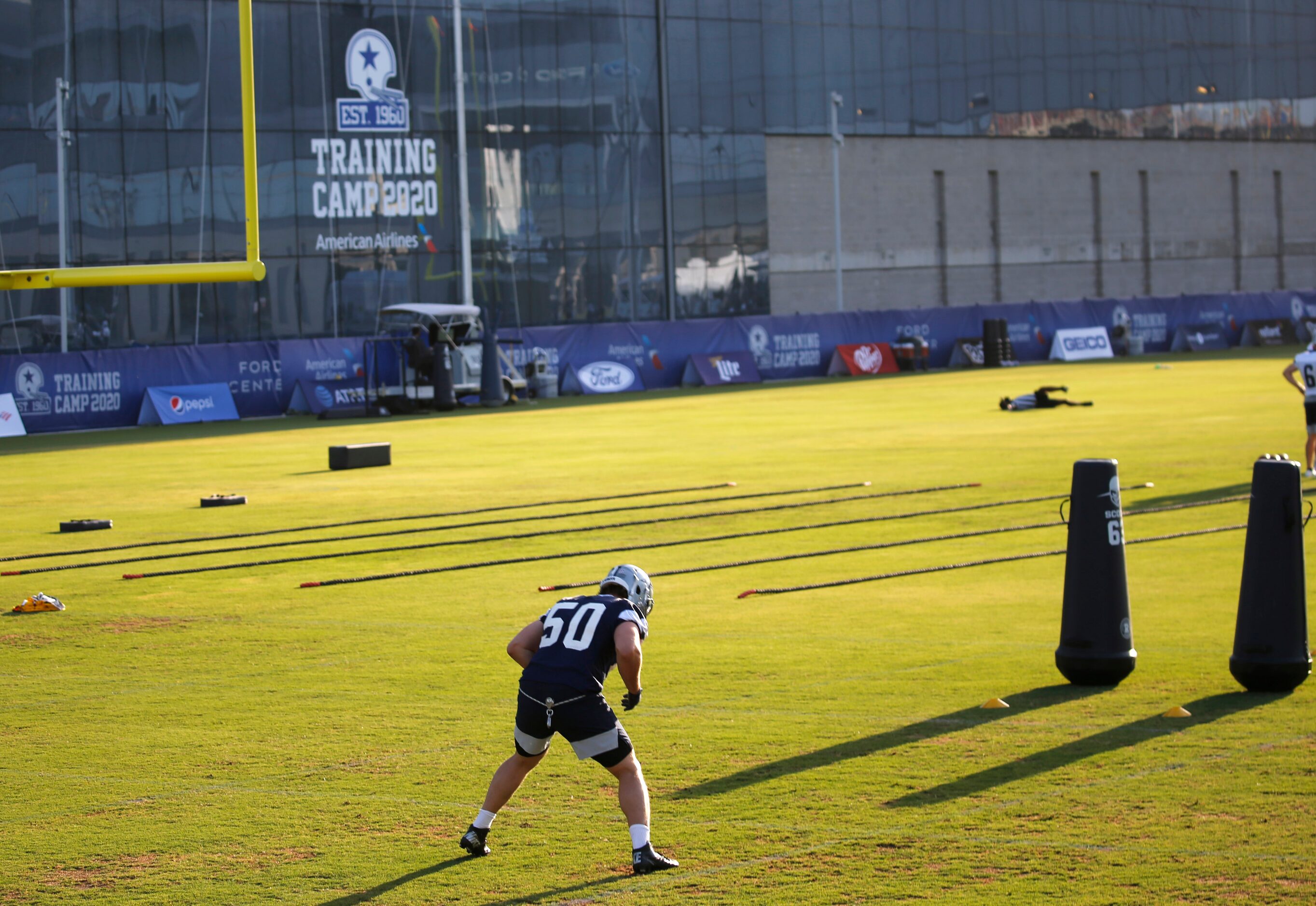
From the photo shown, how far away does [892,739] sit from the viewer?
30.4 ft

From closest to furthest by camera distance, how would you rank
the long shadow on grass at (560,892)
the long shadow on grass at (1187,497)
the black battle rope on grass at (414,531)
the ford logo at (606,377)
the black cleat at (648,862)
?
the long shadow on grass at (560,892)
the black cleat at (648,862)
the black battle rope on grass at (414,531)
the long shadow on grass at (1187,497)
the ford logo at (606,377)

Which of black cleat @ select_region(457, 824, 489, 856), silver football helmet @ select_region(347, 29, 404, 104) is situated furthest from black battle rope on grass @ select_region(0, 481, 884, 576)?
silver football helmet @ select_region(347, 29, 404, 104)

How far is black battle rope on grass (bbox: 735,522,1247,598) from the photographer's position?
14289 mm

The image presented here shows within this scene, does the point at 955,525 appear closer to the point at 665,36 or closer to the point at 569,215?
the point at 569,215

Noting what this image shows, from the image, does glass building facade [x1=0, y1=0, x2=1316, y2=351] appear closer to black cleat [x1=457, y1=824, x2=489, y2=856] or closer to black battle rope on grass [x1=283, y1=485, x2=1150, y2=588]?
black battle rope on grass [x1=283, y1=485, x2=1150, y2=588]

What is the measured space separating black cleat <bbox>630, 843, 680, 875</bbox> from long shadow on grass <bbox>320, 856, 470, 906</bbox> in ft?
2.77

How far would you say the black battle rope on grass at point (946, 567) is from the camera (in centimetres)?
1429

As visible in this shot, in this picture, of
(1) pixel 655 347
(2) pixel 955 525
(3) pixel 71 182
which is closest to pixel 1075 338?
(1) pixel 655 347

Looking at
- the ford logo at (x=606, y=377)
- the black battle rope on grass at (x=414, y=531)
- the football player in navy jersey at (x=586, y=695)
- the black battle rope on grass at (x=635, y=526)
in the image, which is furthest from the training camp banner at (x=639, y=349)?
the football player in navy jersey at (x=586, y=695)

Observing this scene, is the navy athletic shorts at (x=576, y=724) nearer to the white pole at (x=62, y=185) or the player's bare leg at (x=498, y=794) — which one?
the player's bare leg at (x=498, y=794)

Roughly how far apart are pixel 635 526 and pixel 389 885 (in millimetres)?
11581

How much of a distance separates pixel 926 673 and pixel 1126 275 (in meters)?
62.4

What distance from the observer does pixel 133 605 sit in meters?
14.3

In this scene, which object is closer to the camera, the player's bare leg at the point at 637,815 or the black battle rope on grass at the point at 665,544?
the player's bare leg at the point at 637,815
